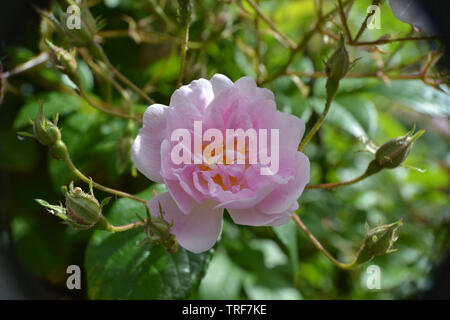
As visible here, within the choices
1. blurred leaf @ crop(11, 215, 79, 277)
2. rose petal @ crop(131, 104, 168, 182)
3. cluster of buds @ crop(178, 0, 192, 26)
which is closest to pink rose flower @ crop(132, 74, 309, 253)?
rose petal @ crop(131, 104, 168, 182)

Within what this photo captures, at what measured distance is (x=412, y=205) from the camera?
4.46 ft

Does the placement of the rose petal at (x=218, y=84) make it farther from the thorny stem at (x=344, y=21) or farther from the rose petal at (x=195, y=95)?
the thorny stem at (x=344, y=21)

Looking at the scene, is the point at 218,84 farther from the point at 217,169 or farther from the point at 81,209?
the point at 81,209

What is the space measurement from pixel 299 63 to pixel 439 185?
2.94 ft

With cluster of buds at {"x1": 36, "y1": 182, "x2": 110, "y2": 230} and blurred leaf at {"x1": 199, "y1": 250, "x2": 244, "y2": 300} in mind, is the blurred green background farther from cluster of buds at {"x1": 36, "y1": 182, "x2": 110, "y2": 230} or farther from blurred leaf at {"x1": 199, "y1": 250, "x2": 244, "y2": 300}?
cluster of buds at {"x1": 36, "y1": 182, "x2": 110, "y2": 230}

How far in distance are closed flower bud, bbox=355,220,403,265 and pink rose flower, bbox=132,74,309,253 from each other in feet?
0.48

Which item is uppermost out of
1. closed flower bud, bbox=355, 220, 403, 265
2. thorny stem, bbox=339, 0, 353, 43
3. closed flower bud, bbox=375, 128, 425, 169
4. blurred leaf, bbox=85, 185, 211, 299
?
thorny stem, bbox=339, 0, 353, 43

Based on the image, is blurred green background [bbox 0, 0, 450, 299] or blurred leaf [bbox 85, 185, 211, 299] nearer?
blurred leaf [bbox 85, 185, 211, 299]

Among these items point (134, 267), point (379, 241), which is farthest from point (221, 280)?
point (379, 241)

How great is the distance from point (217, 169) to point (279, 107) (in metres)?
0.36

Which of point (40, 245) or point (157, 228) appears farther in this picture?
point (40, 245)

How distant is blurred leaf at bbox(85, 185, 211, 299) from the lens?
565 millimetres

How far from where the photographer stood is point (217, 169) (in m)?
0.46

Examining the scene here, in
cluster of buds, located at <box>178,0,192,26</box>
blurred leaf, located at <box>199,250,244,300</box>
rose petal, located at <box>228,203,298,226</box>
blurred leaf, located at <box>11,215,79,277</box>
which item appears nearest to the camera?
rose petal, located at <box>228,203,298,226</box>
